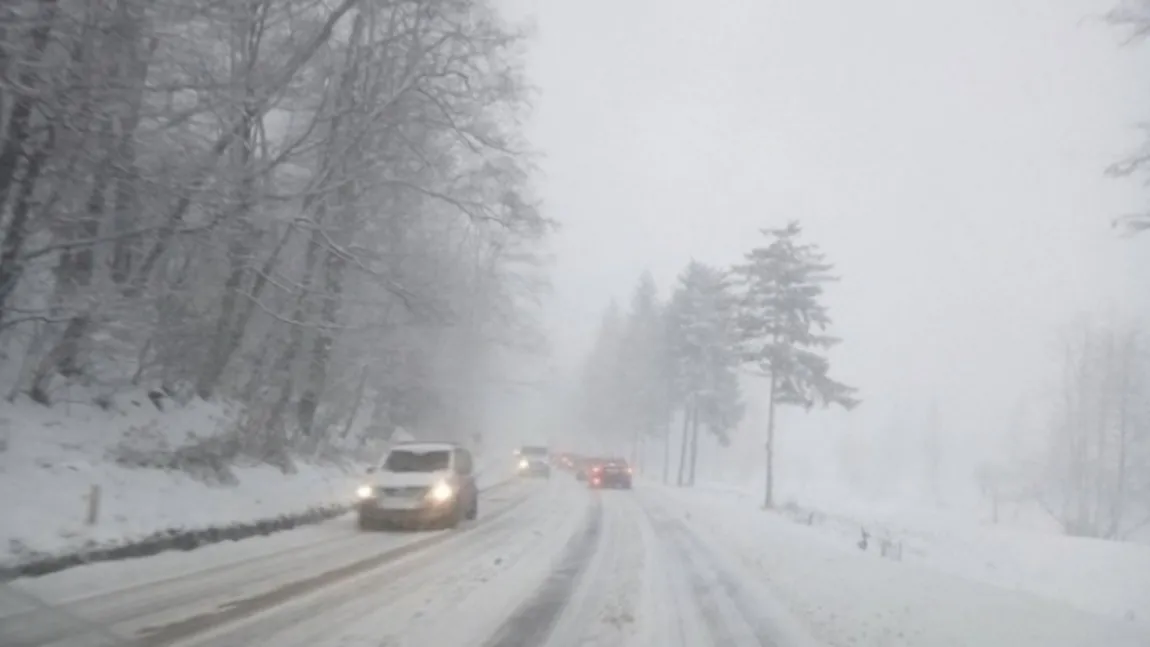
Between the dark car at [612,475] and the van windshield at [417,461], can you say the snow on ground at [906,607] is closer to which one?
the van windshield at [417,461]

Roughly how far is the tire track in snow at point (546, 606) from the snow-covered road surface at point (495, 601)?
26 mm

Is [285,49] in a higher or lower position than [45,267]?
higher

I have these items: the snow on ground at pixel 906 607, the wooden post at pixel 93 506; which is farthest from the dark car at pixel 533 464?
the wooden post at pixel 93 506

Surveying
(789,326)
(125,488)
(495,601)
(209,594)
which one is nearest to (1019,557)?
(789,326)

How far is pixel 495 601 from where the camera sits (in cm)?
1159

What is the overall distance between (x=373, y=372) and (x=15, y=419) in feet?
68.3

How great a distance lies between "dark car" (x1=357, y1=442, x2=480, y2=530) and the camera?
2069cm

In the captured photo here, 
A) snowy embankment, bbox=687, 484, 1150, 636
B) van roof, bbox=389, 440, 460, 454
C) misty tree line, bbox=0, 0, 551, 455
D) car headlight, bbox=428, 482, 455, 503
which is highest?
misty tree line, bbox=0, 0, 551, 455

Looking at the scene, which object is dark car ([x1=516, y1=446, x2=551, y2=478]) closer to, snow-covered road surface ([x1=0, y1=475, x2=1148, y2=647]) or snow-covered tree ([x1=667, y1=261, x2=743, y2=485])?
snow-covered tree ([x1=667, y1=261, x2=743, y2=485])

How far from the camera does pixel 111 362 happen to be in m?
20.4

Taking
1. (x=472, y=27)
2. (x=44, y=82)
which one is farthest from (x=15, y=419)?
(x=472, y=27)

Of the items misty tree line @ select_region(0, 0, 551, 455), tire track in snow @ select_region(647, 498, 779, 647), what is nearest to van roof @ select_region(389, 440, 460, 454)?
misty tree line @ select_region(0, 0, 551, 455)

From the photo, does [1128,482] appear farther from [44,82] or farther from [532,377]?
[44,82]

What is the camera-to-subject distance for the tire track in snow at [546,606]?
30.6 feet
